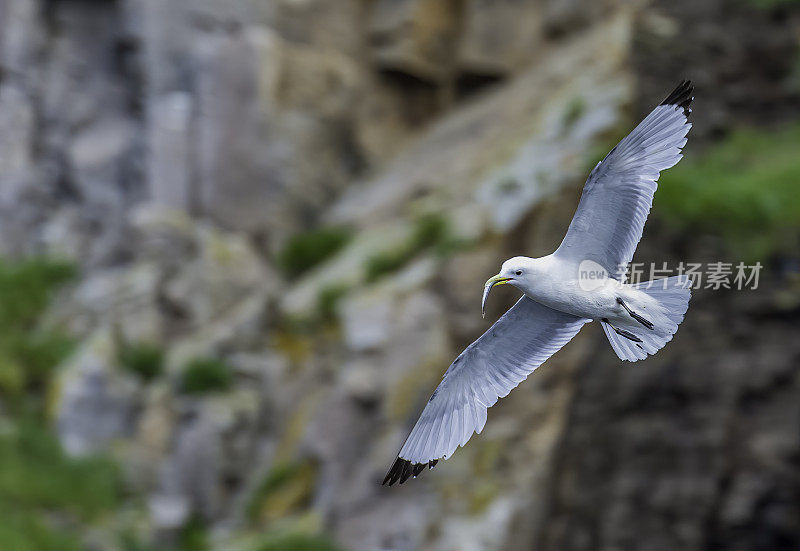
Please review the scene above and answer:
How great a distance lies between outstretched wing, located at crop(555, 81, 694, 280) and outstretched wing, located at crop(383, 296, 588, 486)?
56 centimetres

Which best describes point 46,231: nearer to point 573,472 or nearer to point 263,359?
point 263,359

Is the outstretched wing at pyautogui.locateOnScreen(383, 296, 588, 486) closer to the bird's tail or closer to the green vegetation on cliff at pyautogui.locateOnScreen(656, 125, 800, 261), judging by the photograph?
the bird's tail

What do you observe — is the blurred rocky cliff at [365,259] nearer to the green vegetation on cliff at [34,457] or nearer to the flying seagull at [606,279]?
the green vegetation on cliff at [34,457]

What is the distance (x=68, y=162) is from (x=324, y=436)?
16.5ft

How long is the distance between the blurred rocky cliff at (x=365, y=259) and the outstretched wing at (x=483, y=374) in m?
1.24

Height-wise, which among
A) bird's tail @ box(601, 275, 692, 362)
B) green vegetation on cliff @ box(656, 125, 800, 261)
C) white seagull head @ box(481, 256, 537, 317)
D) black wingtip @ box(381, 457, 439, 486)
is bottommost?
bird's tail @ box(601, 275, 692, 362)

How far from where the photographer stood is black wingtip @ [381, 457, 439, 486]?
4434mm

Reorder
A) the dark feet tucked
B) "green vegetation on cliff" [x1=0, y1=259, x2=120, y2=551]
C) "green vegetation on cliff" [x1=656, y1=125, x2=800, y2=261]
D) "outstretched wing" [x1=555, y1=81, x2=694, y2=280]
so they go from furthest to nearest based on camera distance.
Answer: "green vegetation on cliff" [x1=0, y1=259, x2=120, y2=551] < "green vegetation on cliff" [x1=656, y1=125, x2=800, y2=261] < the dark feet tucked < "outstretched wing" [x1=555, y1=81, x2=694, y2=280]

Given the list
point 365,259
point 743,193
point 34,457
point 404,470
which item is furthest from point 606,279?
point 34,457

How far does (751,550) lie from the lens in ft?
16.1

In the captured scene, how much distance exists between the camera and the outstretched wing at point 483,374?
14.8ft

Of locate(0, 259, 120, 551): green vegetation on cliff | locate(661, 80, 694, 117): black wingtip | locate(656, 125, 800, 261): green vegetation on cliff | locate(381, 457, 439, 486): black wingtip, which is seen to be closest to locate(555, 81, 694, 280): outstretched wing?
locate(661, 80, 694, 117): black wingtip

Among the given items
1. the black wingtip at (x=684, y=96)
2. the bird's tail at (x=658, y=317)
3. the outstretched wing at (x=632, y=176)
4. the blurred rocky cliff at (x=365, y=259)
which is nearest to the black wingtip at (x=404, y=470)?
the bird's tail at (x=658, y=317)

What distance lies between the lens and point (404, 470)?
4.46 meters
